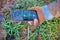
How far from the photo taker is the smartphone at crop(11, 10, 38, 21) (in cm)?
238

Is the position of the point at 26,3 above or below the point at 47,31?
above

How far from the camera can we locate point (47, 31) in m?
2.27

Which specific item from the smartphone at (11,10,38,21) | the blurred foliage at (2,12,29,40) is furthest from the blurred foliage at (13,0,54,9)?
the blurred foliage at (2,12,29,40)

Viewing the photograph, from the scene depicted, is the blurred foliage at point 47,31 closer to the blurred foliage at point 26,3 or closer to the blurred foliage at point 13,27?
the blurred foliage at point 13,27

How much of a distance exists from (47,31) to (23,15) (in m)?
0.40

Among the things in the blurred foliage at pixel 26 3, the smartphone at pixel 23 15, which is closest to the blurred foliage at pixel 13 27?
the smartphone at pixel 23 15

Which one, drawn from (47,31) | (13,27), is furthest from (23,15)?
(47,31)

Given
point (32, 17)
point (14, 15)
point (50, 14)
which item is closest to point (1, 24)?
point (14, 15)

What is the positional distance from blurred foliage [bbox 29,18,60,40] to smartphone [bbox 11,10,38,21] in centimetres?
17

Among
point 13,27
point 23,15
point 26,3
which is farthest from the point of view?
point 26,3

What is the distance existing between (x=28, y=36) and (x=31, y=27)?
5.3 inches

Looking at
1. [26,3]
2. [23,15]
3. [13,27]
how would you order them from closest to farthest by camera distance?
1. [13,27]
2. [23,15]
3. [26,3]

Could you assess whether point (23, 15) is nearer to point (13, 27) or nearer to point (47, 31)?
point (13, 27)

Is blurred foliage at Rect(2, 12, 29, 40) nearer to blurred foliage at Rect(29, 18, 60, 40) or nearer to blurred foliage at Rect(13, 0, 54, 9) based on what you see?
blurred foliage at Rect(29, 18, 60, 40)
